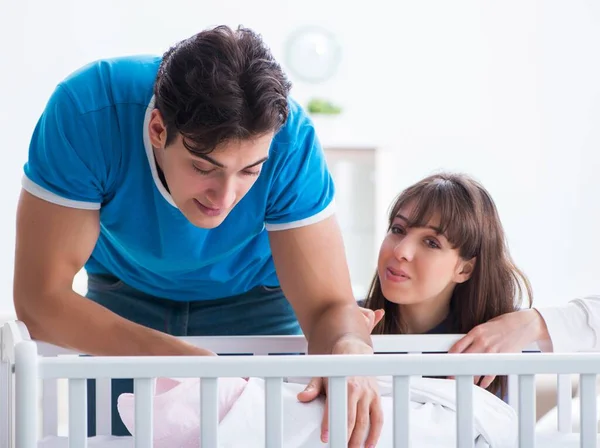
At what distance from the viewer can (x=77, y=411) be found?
0.93 meters

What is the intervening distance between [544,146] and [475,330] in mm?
2711

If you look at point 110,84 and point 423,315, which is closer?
point 110,84

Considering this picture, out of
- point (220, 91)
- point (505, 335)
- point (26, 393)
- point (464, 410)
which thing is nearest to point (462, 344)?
point (505, 335)

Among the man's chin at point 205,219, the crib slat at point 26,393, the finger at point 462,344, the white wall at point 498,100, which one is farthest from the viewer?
the white wall at point 498,100

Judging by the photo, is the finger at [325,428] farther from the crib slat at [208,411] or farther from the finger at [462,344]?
the finger at [462,344]

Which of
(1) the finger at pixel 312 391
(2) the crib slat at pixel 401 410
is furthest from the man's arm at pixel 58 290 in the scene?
(2) the crib slat at pixel 401 410

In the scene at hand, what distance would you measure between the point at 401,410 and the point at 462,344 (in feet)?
1.45

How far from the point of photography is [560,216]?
156 inches

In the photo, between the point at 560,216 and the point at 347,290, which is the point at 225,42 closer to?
the point at 347,290

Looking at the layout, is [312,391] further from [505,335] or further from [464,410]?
[505,335]

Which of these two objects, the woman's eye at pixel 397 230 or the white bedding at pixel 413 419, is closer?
the white bedding at pixel 413 419

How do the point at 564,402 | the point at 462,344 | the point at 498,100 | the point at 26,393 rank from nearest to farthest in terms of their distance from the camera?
the point at 26,393 → the point at 462,344 → the point at 564,402 → the point at 498,100

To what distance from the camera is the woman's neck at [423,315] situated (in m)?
1.65

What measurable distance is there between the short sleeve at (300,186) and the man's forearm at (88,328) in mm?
268
